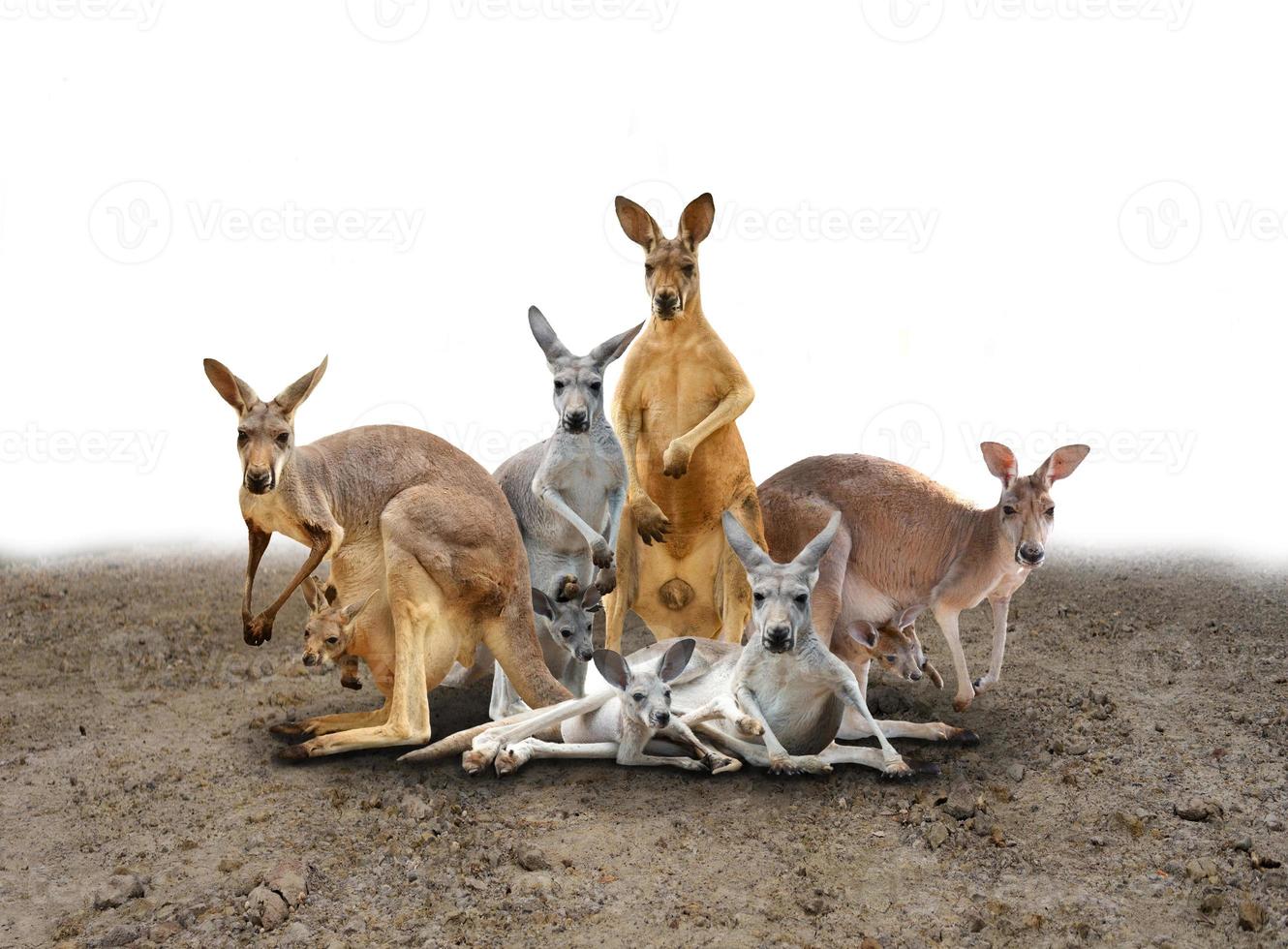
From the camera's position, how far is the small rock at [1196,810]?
5.58 metres

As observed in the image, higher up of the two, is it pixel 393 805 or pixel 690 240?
pixel 690 240

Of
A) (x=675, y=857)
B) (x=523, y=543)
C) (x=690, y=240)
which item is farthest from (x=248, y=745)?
(x=690, y=240)

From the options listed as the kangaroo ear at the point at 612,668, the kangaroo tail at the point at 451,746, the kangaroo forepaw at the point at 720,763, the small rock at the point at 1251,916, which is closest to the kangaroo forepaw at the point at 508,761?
the kangaroo tail at the point at 451,746

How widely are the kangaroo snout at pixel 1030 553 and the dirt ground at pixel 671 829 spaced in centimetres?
Answer: 87

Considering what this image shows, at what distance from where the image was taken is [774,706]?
5.99 meters

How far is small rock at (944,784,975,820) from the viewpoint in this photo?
5613mm

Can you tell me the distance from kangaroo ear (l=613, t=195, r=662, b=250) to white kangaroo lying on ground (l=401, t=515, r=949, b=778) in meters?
1.83

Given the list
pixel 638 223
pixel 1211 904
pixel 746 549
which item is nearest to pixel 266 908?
pixel 746 549

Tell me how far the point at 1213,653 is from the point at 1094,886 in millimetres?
3219

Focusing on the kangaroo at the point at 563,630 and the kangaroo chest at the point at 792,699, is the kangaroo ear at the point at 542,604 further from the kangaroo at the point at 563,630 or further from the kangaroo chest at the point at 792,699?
the kangaroo chest at the point at 792,699

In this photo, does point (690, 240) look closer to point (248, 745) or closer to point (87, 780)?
point (248, 745)

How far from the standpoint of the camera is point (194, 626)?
890cm

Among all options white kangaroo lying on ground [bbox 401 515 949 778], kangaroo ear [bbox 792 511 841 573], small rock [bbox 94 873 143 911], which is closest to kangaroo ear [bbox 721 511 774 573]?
white kangaroo lying on ground [bbox 401 515 949 778]

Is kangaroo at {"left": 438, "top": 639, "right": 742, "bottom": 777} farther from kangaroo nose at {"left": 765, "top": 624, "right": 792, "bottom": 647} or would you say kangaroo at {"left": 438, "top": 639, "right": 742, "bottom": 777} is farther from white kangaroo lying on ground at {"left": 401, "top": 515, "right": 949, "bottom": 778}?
kangaroo nose at {"left": 765, "top": 624, "right": 792, "bottom": 647}
